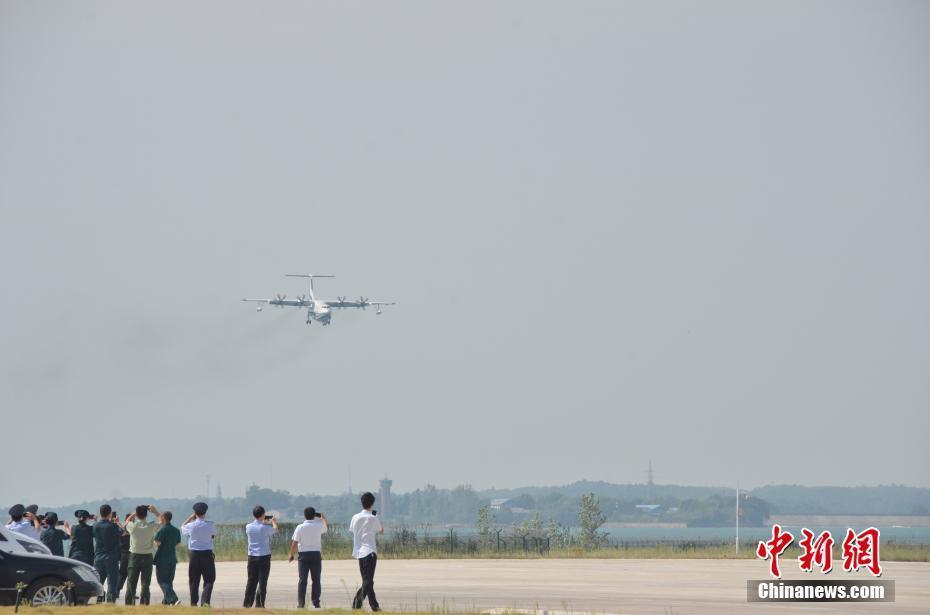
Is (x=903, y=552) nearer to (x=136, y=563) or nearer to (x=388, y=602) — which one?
(x=388, y=602)

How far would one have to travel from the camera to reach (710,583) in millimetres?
34875

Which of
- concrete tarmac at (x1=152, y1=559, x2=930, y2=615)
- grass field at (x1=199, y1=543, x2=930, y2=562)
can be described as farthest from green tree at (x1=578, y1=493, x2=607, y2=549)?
concrete tarmac at (x1=152, y1=559, x2=930, y2=615)

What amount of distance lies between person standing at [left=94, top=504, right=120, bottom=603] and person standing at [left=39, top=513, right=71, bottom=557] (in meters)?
1.69

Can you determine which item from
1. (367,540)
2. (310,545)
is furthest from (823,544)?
(310,545)

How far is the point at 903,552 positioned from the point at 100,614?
4082 centimetres

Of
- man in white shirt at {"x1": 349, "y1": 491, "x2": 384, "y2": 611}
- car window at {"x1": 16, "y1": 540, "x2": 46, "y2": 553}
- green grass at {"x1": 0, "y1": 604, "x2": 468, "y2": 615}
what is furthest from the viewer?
car window at {"x1": 16, "y1": 540, "x2": 46, "y2": 553}

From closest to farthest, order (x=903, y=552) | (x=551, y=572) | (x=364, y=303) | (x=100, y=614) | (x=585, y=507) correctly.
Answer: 1. (x=100, y=614)
2. (x=551, y=572)
3. (x=903, y=552)
4. (x=364, y=303)
5. (x=585, y=507)

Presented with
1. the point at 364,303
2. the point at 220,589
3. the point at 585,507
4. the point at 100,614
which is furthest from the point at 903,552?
the point at 585,507

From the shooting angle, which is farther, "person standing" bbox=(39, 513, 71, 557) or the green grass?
"person standing" bbox=(39, 513, 71, 557)

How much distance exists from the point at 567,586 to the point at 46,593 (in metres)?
14.3

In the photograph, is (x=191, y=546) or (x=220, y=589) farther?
(x=220, y=589)

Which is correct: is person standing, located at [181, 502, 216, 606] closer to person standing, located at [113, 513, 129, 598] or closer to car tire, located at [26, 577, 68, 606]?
person standing, located at [113, 513, 129, 598]

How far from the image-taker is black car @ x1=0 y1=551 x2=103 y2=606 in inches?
919

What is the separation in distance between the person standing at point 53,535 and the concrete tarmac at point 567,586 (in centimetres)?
242
